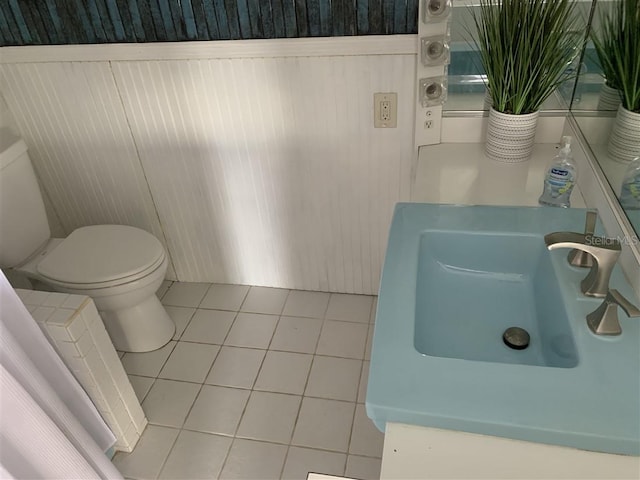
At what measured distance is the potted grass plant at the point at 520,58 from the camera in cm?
132

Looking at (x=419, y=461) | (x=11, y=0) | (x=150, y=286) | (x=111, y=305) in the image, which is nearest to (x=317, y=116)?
(x=150, y=286)

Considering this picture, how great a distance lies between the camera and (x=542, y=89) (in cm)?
141

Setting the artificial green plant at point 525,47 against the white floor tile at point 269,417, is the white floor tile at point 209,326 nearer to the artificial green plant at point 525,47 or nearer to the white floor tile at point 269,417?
the white floor tile at point 269,417

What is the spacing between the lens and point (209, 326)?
215cm

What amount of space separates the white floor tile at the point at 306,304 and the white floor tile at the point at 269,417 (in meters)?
0.42

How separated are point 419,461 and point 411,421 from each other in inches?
2.4

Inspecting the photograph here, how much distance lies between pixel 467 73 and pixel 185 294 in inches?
60.9

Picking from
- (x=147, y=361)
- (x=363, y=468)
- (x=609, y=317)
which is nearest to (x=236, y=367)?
(x=147, y=361)

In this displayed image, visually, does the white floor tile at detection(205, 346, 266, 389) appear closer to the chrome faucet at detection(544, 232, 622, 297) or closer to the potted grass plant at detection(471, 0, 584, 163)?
the potted grass plant at detection(471, 0, 584, 163)

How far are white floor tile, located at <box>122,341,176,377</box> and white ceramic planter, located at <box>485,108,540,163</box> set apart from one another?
57.6 inches

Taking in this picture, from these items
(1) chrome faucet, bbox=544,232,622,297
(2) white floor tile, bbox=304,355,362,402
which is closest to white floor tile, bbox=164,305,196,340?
(2) white floor tile, bbox=304,355,362,402

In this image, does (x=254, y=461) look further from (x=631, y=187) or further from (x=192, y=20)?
(x=192, y=20)

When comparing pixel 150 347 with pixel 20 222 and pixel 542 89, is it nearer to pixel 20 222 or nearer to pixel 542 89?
pixel 20 222

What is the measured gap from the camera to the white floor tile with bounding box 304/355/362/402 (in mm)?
1817
